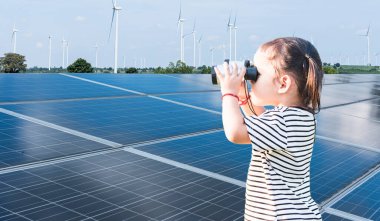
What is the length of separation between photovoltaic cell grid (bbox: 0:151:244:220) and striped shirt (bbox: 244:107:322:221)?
6.22ft

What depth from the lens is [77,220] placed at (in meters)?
4.28

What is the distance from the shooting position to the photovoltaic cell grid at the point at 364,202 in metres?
5.72

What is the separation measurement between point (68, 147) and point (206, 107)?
19.3 feet

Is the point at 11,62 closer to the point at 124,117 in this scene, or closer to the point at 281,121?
the point at 124,117

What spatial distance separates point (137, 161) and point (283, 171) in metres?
3.72

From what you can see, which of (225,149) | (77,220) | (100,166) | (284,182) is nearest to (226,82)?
(284,182)

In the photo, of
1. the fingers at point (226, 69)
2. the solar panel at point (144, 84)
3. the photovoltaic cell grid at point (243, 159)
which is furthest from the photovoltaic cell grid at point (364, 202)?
the solar panel at point (144, 84)

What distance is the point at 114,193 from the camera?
16.7 ft

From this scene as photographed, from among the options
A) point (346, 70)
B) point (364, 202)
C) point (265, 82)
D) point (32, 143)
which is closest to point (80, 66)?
point (346, 70)

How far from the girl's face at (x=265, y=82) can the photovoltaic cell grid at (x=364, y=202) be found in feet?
10.6

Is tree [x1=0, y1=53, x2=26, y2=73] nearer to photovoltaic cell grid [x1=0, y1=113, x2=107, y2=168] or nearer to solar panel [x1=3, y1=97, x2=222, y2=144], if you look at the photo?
solar panel [x1=3, y1=97, x2=222, y2=144]

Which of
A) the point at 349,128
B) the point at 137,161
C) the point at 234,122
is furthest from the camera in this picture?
the point at 349,128

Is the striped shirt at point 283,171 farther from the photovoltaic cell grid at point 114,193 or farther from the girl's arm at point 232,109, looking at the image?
the photovoltaic cell grid at point 114,193

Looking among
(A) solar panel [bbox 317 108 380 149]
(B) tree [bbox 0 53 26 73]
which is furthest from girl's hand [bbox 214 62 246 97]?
(B) tree [bbox 0 53 26 73]
